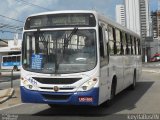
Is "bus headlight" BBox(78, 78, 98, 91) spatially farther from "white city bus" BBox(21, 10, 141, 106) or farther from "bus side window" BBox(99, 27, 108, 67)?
"bus side window" BBox(99, 27, 108, 67)

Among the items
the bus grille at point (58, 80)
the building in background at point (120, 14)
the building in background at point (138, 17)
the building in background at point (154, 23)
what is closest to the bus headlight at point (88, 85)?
the bus grille at point (58, 80)

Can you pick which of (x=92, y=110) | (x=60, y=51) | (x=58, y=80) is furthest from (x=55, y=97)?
(x=92, y=110)

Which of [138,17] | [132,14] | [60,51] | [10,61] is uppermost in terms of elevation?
[132,14]

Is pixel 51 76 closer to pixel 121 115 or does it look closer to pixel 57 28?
pixel 57 28

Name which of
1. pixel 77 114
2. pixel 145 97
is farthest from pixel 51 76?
pixel 145 97

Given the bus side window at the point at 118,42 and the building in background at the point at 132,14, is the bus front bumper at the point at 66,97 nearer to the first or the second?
the bus side window at the point at 118,42

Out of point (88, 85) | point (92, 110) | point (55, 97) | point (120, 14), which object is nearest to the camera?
point (88, 85)

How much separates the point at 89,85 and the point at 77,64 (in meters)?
0.69

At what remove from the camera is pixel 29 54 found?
12891 mm

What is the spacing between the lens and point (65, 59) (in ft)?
41.0

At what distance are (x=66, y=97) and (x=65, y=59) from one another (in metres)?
1.09

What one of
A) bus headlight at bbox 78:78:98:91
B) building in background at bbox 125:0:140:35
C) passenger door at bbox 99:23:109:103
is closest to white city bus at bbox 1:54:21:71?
building in background at bbox 125:0:140:35

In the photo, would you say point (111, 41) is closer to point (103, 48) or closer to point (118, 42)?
point (118, 42)

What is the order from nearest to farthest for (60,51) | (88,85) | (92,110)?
(88,85) → (60,51) → (92,110)
